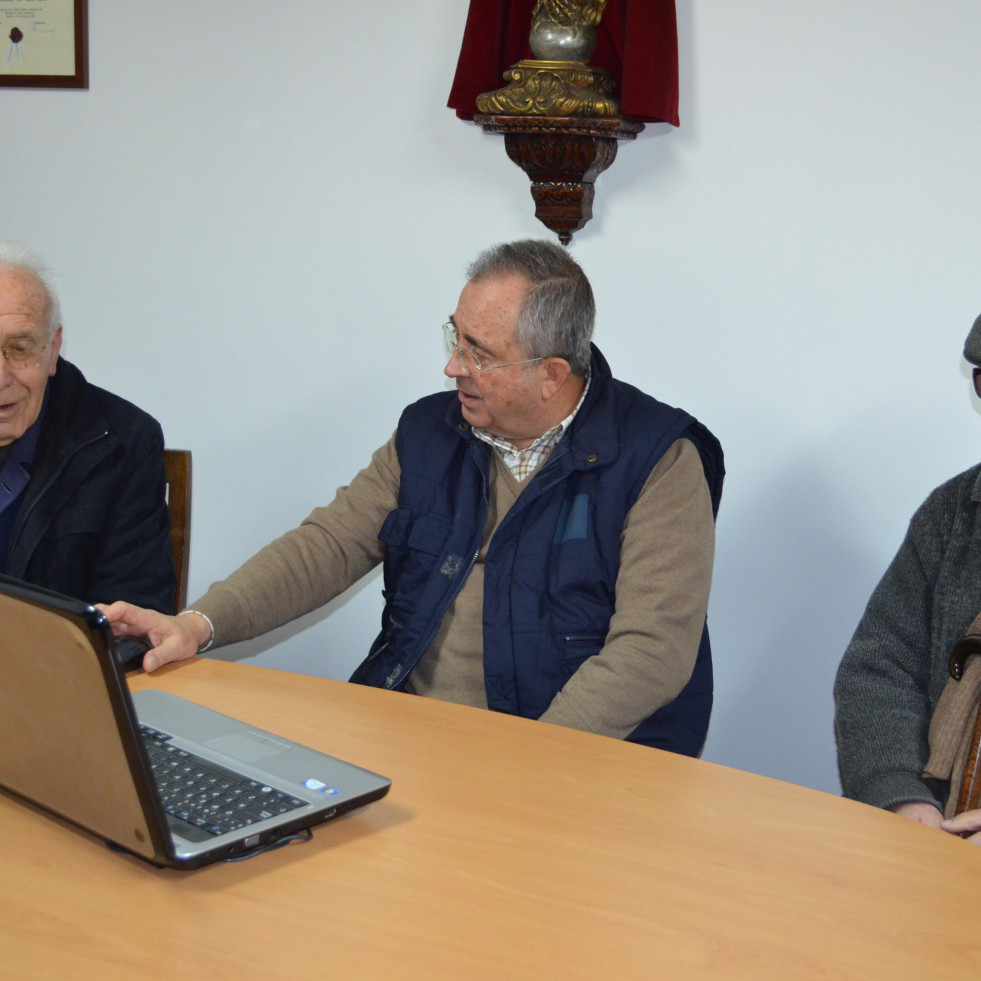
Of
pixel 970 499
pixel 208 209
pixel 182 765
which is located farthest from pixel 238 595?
pixel 208 209

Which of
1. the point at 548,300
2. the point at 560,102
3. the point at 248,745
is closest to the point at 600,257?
the point at 560,102

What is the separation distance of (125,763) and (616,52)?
1.75 meters

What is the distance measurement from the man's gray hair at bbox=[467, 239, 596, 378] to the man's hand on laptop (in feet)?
2.25

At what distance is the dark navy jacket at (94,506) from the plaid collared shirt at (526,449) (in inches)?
22.1

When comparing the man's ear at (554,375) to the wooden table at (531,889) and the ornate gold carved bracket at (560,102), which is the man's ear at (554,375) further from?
the wooden table at (531,889)

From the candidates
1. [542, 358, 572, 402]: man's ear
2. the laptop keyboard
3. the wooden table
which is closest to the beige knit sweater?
[542, 358, 572, 402]: man's ear

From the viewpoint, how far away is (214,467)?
9.28 ft

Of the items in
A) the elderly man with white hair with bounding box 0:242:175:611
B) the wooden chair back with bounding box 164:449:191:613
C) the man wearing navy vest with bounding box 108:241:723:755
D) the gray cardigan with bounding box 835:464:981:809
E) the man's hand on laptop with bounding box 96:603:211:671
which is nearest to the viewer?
the man's hand on laptop with bounding box 96:603:211:671

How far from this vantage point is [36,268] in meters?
1.86

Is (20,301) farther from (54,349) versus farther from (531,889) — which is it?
(531,889)

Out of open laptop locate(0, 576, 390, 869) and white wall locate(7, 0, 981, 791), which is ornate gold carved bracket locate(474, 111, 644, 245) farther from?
open laptop locate(0, 576, 390, 869)

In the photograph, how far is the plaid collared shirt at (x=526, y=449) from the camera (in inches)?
75.7

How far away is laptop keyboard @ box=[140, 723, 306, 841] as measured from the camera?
102 cm

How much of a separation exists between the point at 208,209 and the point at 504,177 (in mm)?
733
